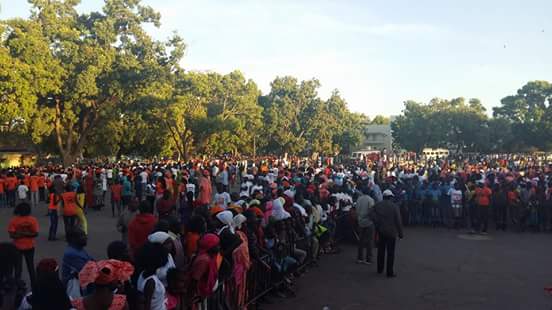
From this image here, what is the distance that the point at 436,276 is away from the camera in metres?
9.46

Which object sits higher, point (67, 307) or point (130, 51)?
point (130, 51)

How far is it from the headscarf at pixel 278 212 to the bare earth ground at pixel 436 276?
4.07 feet

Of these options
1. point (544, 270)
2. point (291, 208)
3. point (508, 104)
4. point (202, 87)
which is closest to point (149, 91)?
point (202, 87)

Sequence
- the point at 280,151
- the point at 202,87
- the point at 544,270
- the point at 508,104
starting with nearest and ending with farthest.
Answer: the point at 544,270, the point at 202,87, the point at 280,151, the point at 508,104

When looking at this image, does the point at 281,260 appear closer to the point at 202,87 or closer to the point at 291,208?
the point at 291,208

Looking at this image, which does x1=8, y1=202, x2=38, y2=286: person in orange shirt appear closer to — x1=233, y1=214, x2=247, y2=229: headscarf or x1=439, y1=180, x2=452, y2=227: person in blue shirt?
x1=233, y1=214, x2=247, y2=229: headscarf

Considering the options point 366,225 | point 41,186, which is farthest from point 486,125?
point 366,225

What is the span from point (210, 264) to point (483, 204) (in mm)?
10798

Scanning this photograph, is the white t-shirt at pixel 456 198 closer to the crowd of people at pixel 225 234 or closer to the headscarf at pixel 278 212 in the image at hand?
the crowd of people at pixel 225 234

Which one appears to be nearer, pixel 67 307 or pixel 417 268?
pixel 67 307

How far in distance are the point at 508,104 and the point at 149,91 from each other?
45.4 m

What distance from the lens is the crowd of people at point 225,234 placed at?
465 centimetres

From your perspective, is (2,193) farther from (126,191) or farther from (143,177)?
(126,191)

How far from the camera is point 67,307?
4301 mm
